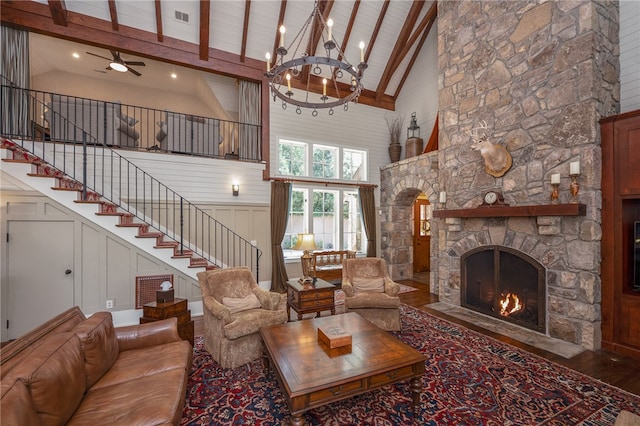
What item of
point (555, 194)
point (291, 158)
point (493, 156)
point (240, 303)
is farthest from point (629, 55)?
point (240, 303)

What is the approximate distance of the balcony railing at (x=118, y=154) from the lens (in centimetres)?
471

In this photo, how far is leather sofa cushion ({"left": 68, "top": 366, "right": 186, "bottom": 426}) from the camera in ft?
5.15

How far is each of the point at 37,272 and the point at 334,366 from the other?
456 cm

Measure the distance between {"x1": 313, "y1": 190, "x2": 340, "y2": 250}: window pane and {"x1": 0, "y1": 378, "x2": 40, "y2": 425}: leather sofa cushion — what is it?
5722 mm

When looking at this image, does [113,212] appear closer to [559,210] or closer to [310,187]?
[310,187]

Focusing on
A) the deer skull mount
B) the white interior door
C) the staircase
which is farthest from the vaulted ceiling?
the deer skull mount

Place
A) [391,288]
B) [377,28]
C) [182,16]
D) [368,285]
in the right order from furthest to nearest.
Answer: [377,28] → [182,16] → [368,285] → [391,288]

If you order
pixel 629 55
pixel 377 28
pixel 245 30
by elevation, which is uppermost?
pixel 377 28

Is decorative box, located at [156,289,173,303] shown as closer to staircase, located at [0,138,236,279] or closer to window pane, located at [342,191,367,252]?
staircase, located at [0,138,236,279]

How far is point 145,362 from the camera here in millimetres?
Answer: 2207

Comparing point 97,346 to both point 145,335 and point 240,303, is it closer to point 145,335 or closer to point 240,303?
point 145,335

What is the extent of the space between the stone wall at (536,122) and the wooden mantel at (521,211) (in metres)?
0.13

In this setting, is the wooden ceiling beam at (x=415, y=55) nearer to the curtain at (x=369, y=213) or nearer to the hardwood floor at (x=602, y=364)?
the curtain at (x=369, y=213)

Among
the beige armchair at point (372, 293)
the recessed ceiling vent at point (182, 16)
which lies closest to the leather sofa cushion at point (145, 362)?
the beige armchair at point (372, 293)
